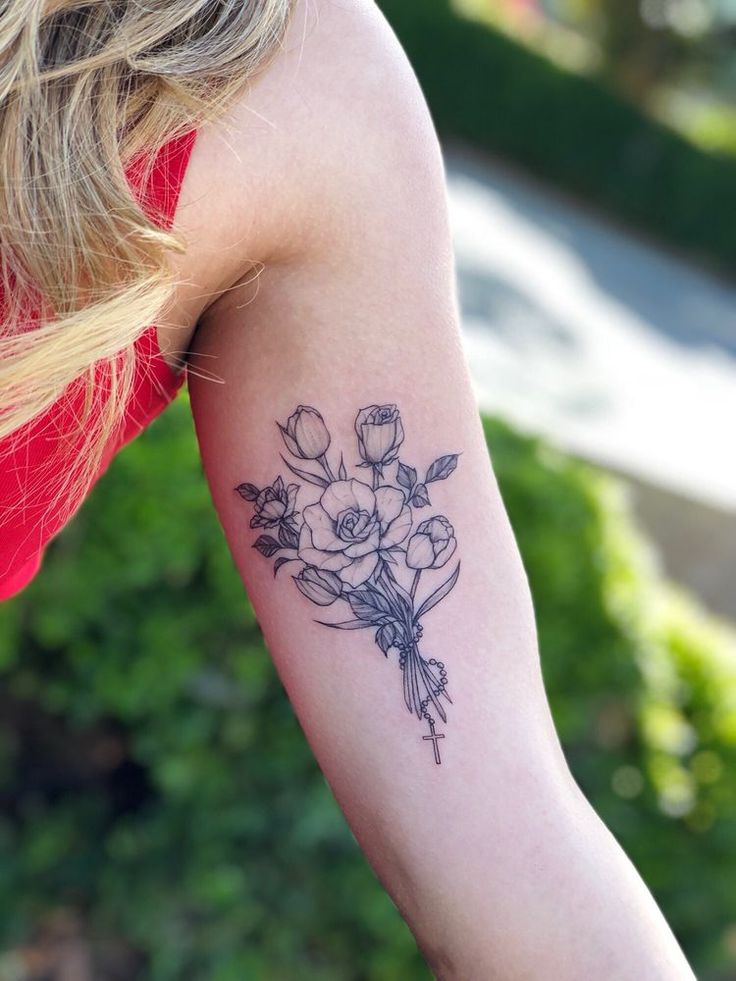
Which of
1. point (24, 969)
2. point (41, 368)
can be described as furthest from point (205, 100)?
point (24, 969)

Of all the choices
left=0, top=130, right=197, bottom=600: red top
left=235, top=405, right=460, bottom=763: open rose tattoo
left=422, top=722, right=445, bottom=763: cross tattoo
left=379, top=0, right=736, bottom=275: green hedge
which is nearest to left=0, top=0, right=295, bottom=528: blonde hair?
left=0, top=130, right=197, bottom=600: red top

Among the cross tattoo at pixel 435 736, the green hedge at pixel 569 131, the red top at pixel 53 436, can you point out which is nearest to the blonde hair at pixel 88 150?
the red top at pixel 53 436

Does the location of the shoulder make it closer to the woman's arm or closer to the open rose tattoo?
the woman's arm

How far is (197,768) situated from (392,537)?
58.9 inches

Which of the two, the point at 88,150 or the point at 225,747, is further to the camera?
the point at 225,747

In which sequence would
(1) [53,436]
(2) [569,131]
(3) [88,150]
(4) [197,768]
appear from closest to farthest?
(3) [88,150], (1) [53,436], (4) [197,768], (2) [569,131]

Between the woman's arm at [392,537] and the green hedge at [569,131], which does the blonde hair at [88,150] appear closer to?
the woman's arm at [392,537]

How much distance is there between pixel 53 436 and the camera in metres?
1.10

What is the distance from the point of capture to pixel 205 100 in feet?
3.36

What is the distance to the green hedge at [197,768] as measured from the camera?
2.36 meters

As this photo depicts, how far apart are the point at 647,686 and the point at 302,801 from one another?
95 centimetres

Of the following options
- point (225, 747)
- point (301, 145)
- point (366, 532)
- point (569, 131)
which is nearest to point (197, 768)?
point (225, 747)

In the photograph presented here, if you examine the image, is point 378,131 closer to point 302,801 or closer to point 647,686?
point 302,801

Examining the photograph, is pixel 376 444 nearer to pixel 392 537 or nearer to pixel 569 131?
pixel 392 537
